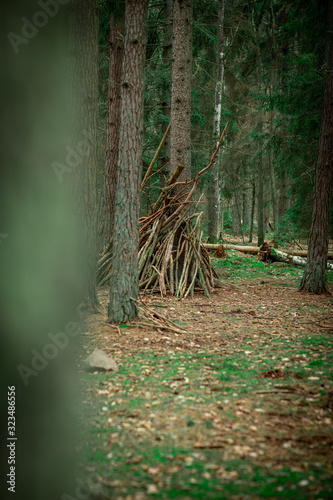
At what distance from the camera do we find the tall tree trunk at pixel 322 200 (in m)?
6.50

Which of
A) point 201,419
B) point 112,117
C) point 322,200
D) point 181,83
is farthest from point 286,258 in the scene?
point 201,419

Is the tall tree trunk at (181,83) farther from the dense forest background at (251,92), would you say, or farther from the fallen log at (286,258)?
the fallen log at (286,258)

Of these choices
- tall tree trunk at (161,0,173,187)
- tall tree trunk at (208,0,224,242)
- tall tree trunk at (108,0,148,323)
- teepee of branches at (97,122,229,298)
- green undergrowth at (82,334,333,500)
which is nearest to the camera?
green undergrowth at (82,334,333,500)

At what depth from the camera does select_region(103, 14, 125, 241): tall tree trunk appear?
6465 millimetres

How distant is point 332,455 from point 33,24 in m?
2.35

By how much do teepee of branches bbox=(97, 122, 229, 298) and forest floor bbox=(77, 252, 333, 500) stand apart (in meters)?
1.24

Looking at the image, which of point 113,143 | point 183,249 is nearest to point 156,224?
point 183,249

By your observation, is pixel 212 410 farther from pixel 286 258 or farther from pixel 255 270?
pixel 286 258

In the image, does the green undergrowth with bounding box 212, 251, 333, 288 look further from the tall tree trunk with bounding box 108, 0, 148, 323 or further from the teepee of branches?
the tall tree trunk with bounding box 108, 0, 148, 323

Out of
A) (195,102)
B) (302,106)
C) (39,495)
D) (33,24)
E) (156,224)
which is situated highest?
(195,102)

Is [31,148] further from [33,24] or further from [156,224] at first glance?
[156,224]

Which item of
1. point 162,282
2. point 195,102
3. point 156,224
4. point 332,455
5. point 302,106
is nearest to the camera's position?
point 332,455

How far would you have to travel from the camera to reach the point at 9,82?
0.57m

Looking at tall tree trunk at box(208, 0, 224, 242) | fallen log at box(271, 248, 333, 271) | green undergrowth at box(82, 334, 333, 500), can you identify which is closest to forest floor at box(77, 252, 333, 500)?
green undergrowth at box(82, 334, 333, 500)
